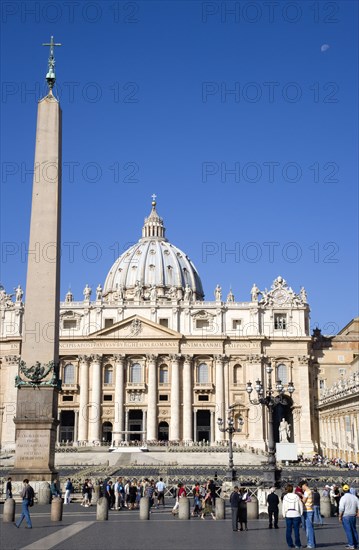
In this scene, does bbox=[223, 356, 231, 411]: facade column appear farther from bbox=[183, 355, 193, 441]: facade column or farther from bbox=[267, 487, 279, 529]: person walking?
bbox=[267, 487, 279, 529]: person walking

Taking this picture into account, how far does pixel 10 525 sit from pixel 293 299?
199 ft

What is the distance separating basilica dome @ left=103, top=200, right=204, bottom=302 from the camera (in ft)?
336

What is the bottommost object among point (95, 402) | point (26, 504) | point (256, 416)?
point (26, 504)

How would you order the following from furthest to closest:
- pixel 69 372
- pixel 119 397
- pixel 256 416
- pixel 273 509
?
pixel 69 372, pixel 119 397, pixel 256 416, pixel 273 509

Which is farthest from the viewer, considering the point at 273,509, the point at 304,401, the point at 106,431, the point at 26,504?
the point at 106,431

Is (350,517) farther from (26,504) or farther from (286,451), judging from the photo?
(286,451)

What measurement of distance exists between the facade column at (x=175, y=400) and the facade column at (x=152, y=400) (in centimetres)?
→ 174

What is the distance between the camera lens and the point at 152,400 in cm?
7188

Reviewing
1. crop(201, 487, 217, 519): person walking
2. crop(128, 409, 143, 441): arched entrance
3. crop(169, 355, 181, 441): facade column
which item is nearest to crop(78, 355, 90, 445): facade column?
crop(128, 409, 143, 441): arched entrance

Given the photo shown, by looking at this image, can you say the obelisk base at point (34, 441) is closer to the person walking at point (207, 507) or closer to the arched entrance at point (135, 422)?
the person walking at point (207, 507)

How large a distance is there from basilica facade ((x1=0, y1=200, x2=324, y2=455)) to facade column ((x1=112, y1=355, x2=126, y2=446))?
0.10 m

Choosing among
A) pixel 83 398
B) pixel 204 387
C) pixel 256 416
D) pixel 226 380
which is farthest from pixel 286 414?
pixel 83 398

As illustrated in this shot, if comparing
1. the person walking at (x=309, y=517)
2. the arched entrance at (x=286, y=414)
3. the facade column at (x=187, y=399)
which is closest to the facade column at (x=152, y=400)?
the facade column at (x=187, y=399)

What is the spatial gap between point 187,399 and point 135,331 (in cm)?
868
